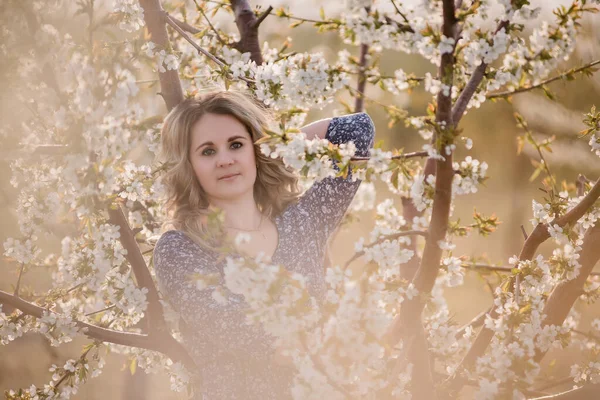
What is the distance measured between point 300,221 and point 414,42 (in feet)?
3.14

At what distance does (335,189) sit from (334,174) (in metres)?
0.67

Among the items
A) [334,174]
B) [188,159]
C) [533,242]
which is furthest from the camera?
[188,159]

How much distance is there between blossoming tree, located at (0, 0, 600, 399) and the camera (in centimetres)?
115

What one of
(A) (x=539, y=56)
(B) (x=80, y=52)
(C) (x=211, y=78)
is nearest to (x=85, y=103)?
(B) (x=80, y=52)

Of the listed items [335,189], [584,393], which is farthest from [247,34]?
[584,393]

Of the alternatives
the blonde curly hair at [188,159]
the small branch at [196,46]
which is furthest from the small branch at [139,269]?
the small branch at [196,46]

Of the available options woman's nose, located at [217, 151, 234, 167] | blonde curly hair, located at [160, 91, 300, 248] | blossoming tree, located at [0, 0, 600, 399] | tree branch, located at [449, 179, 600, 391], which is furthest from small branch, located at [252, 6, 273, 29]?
tree branch, located at [449, 179, 600, 391]

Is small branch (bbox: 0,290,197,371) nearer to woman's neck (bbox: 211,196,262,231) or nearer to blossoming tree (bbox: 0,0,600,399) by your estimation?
blossoming tree (bbox: 0,0,600,399)

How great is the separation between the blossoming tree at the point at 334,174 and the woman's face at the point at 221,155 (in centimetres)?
16

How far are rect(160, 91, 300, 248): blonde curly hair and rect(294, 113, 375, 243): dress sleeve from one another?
0.39ft

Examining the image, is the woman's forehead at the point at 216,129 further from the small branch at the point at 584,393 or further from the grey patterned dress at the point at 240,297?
the small branch at the point at 584,393

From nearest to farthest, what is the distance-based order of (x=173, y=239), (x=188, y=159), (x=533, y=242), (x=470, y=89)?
(x=470, y=89) → (x=533, y=242) → (x=173, y=239) → (x=188, y=159)

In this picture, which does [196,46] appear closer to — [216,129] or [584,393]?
[216,129]

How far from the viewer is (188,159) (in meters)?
1.99
